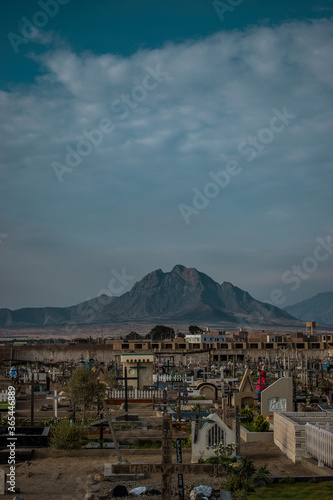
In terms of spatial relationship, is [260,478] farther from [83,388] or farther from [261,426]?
[83,388]

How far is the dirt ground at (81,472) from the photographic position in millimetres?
13883

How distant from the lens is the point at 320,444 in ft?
51.6

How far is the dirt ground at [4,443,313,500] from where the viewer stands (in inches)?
547

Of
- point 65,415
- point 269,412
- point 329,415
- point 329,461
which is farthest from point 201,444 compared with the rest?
point 65,415

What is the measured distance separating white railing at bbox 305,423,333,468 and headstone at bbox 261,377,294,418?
6.22 metres

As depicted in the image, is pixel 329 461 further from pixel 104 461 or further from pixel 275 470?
pixel 104 461

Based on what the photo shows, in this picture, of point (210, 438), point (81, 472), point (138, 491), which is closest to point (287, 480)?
point (210, 438)

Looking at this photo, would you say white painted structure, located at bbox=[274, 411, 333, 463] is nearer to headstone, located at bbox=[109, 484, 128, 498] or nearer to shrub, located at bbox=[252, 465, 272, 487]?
shrub, located at bbox=[252, 465, 272, 487]

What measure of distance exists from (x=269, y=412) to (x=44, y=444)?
961 cm

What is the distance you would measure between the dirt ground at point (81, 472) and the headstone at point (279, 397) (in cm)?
390

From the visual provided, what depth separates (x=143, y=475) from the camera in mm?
15039

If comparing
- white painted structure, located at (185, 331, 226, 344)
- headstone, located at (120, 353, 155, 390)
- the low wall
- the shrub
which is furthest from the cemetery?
white painted structure, located at (185, 331, 226, 344)

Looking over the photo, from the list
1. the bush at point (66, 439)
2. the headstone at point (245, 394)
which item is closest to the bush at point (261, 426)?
the headstone at point (245, 394)

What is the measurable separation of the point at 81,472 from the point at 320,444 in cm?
691
